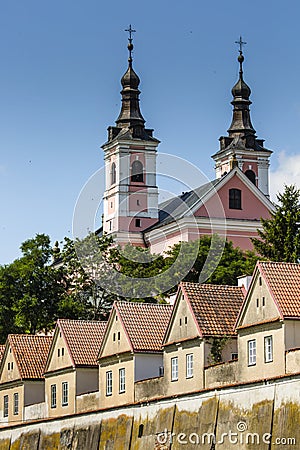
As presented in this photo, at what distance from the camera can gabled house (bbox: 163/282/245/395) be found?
52.5 meters

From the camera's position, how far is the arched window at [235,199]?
12019cm

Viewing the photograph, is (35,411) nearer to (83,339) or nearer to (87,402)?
(83,339)

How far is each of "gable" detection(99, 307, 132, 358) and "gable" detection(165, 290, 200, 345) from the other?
2.86m

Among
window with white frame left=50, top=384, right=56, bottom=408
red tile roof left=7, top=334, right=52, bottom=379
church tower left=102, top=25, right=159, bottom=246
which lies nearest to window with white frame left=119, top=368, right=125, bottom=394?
window with white frame left=50, top=384, right=56, bottom=408

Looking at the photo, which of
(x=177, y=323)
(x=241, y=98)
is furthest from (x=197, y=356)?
(x=241, y=98)

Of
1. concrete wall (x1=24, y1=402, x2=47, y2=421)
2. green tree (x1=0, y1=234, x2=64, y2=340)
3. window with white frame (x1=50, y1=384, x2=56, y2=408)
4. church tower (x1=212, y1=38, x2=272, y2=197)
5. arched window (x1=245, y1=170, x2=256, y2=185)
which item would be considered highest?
church tower (x1=212, y1=38, x2=272, y2=197)

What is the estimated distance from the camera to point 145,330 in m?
58.5

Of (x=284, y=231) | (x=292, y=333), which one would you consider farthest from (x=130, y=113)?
(x=292, y=333)

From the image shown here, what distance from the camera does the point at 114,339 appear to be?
59406mm

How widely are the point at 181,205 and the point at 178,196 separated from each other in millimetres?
5773

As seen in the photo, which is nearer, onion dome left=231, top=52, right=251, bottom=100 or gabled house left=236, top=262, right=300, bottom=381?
gabled house left=236, top=262, right=300, bottom=381

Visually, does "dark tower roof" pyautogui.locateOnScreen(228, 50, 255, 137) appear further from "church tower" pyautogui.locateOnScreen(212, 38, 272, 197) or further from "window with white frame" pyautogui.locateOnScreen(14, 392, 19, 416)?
"window with white frame" pyautogui.locateOnScreen(14, 392, 19, 416)

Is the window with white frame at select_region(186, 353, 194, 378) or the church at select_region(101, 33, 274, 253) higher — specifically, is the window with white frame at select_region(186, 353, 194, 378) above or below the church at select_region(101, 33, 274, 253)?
below

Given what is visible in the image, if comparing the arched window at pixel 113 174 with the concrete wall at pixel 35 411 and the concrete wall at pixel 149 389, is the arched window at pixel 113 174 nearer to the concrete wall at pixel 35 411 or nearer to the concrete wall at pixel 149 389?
the concrete wall at pixel 35 411
